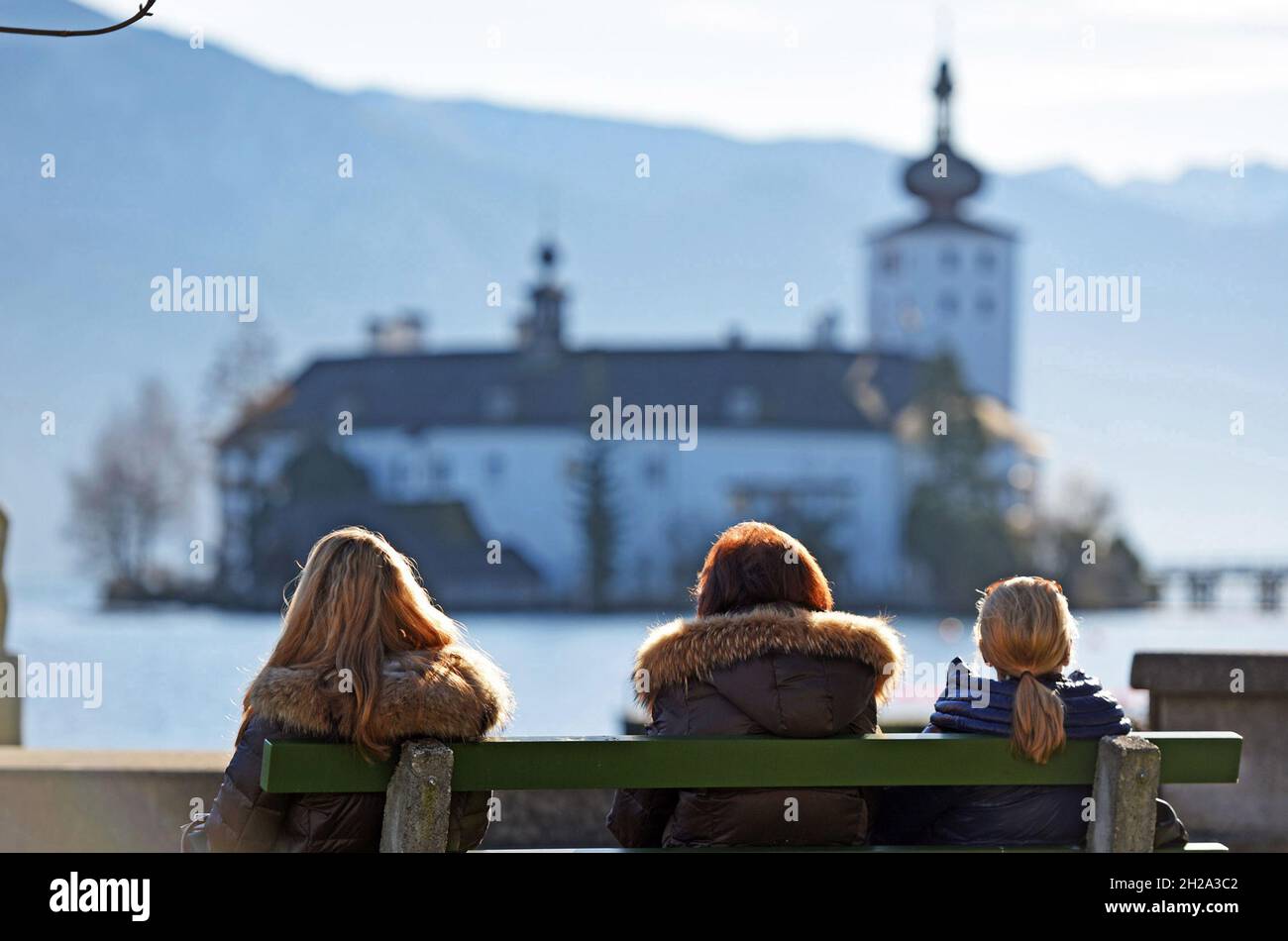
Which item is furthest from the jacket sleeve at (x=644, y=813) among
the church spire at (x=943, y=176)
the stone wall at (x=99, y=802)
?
the church spire at (x=943, y=176)

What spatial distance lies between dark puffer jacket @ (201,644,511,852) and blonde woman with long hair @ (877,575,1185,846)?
883 mm

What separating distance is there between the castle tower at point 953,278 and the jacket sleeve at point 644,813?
93.6 metres

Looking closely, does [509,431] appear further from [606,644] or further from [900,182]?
[900,182]

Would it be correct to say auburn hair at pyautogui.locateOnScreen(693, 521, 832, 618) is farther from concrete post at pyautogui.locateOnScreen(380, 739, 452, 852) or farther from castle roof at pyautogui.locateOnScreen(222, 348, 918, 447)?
castle roof at pyautogui.locateOnScreen(222, 348, 918, 447)

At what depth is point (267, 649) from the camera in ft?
164

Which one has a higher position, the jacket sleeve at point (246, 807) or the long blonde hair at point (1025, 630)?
the long blonde hair at point (1025, 630)

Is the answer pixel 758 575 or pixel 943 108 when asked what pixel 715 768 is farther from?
pixel 943 108

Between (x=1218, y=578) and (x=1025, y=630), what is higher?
(x=1025, y=630)

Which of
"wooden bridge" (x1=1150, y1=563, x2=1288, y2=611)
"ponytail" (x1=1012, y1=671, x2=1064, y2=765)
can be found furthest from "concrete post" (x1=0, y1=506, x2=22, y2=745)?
"wooden bridge" (x1=1150, y1=563, x2=1288, y2=611)

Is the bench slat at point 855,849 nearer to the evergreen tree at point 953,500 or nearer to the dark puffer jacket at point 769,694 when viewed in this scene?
the dark puffer jacket at point 769,694

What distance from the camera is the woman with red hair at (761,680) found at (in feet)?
11.2

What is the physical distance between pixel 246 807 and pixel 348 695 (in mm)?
291

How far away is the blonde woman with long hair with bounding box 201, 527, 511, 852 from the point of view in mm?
3256

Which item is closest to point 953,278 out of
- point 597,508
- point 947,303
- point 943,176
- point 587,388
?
point 947,303
